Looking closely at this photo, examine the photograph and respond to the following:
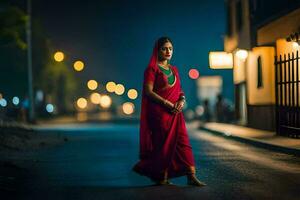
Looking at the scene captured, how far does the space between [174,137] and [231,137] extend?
15.2 m

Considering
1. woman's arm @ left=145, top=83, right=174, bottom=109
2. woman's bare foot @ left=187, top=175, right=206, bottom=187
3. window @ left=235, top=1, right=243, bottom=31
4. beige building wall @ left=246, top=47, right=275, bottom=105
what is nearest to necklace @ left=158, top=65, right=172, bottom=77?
woman's arm @ left=145, top=83, right=174, bottom=109

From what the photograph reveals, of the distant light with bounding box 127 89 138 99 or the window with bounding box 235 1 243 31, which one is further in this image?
the distant light with bounding box 127 89 138 99

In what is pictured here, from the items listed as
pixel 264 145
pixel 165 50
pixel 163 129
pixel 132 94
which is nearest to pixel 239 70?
pixel 264 145

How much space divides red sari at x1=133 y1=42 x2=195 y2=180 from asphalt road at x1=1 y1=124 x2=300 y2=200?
27cm

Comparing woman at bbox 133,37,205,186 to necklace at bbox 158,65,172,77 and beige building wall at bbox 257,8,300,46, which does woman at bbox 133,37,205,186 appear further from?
beige building wall at bbox 257,8,300,46

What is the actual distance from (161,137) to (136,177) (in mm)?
1885

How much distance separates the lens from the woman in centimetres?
968

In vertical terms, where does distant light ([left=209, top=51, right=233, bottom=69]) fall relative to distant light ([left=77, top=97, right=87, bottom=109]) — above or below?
above

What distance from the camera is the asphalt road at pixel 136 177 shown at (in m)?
9.21

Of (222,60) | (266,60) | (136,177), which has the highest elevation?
(222,60)

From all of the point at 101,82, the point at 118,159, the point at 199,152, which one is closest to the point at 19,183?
the point at 118,159

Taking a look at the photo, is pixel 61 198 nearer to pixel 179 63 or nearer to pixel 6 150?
pixel 6 150

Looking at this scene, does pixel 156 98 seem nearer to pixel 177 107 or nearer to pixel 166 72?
pixel 177 107

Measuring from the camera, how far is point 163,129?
9.73m
